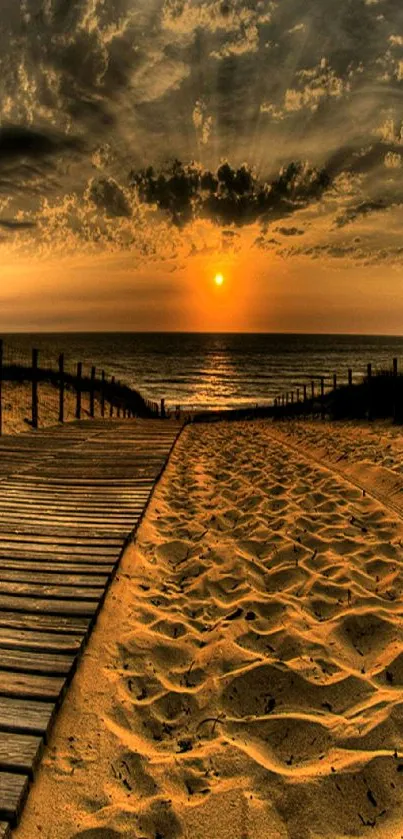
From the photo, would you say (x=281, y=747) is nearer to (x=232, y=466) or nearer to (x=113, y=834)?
(x=113, y=834)

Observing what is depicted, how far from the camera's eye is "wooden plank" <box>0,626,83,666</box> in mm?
2996

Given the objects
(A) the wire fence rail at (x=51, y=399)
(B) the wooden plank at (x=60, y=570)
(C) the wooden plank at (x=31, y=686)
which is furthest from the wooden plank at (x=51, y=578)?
(A) the wire fence rail at (x=51, y=399)

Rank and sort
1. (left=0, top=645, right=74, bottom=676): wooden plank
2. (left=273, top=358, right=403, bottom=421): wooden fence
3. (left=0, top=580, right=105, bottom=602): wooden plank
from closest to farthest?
(left=0, top=645, right=74, bottom=676): wooden plank → (left=0, top=580, right=105, bottom=602): wooden plank → (left=273, top=358, right=403, bottom=421): wooden fence

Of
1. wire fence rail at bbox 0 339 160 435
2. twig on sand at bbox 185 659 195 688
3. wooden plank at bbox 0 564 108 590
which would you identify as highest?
wire fence rail at bbox 0 339 160 435

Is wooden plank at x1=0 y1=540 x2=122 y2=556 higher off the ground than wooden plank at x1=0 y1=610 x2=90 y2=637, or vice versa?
wooden plank at x1=0 y1=540 x2=122 y2=556

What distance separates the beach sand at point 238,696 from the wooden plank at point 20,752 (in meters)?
0.11

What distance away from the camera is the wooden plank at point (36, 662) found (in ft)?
9.25

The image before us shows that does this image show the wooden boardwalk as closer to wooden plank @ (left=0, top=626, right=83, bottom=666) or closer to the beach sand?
wooden plank @ (left=0, top=626, right=83, bottom=666)

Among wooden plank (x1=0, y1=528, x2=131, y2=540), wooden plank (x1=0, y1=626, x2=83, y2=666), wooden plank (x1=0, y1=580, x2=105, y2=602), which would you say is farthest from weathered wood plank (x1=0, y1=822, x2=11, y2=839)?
wooden plank (x1=0, y1=528, x2=131, y2=540)

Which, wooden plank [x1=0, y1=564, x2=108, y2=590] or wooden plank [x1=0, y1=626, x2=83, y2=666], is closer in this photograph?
wooden plank [x1=0, y1=626, x2=83, y2=666]

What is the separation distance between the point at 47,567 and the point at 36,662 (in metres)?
1.34

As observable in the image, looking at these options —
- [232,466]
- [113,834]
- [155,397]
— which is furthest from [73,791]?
[155,397]

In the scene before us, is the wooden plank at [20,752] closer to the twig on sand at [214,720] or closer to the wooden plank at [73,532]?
the twig on sand at [214,720]

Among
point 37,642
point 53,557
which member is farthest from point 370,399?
point 37,642
